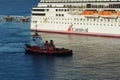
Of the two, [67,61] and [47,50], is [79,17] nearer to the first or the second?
[47,50]

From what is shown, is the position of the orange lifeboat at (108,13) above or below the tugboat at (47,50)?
above

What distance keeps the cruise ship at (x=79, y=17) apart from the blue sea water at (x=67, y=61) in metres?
5.80

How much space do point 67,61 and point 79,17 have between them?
36304 mm

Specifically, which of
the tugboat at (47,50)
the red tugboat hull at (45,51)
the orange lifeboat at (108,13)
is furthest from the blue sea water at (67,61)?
the orange lifeboat at (108,13)

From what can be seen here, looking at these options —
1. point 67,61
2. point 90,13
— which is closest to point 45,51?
point 67,61

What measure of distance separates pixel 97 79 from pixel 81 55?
56.2ft

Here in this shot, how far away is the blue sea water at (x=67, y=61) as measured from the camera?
65500 millimetres

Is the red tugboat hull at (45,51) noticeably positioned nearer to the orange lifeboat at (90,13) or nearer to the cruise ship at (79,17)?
the cruise ship at (79,17)

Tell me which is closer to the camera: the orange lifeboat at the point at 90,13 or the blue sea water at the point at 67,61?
the blue sea water at the point at 67,61

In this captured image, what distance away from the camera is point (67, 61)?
246ft

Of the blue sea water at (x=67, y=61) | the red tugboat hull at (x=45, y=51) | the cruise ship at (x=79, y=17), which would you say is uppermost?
the cruise ship at (x=79, y=17)

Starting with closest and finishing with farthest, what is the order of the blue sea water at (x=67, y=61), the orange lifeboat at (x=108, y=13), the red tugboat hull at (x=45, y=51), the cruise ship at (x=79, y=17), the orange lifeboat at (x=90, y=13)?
1. the blue sea water at (x=67, y=61)
2. the red tugboat hull at (x=45, y=51)
3. the orange lifeboat at (x=108, y=13)
4. the cruise ship at (x=79, y=17)
5. the orange lifeboat at (x=90, y=13)

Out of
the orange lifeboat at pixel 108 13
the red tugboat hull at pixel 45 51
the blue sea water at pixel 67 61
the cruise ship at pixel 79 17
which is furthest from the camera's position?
the cruise ship at pixel 79 17

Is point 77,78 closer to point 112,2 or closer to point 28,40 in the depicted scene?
point 28,40
